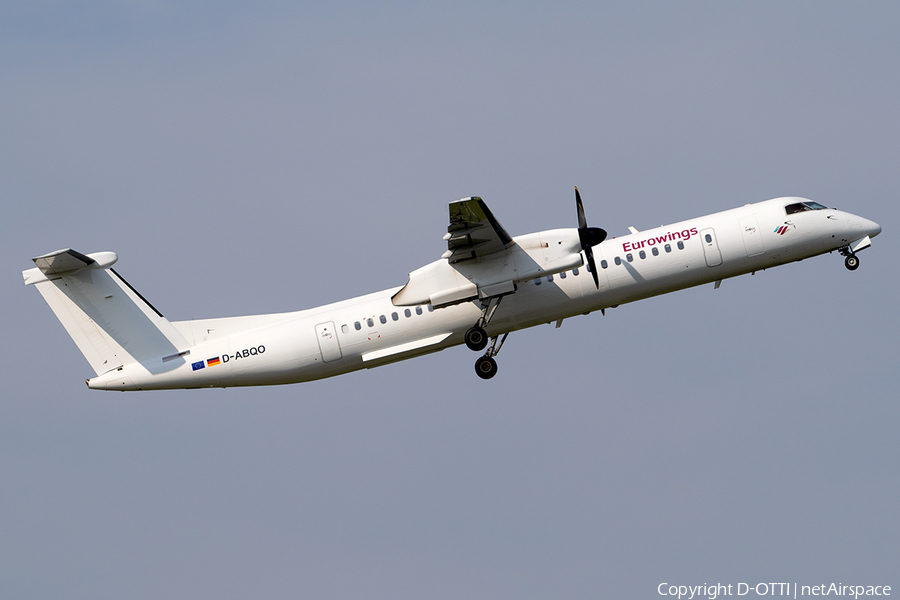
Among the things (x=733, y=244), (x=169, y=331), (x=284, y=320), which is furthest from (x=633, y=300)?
(x=169, y=331)

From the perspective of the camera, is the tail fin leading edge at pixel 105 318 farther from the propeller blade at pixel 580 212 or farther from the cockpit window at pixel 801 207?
the cockpit window at pixel 801 207

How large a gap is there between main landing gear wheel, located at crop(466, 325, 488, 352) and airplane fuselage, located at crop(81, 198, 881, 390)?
10.0 inches

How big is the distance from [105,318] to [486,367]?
986 cm

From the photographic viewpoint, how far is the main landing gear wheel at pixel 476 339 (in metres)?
25.8

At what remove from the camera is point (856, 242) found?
26.9 meters

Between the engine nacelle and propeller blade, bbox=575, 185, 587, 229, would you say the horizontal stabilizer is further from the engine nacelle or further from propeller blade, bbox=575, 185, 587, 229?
propeller blade, bbox=575, 185, 587, 229

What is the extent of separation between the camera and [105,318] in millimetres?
26328

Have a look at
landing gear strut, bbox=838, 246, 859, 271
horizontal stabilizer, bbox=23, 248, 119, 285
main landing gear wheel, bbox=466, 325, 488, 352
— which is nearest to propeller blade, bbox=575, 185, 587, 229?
main landing gear wheel, bbox=466, 325, 488, 352

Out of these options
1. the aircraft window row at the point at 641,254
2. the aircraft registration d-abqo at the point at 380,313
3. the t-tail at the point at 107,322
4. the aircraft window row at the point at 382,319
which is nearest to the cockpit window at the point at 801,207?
the aircraft registration d-abqo at the point at 380,313

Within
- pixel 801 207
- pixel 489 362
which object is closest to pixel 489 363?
pixel 489 362

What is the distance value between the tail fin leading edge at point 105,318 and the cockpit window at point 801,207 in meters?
16.0

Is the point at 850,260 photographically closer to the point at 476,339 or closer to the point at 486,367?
the point at 486,367

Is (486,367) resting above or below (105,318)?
below

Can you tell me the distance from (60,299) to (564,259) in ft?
41.7
